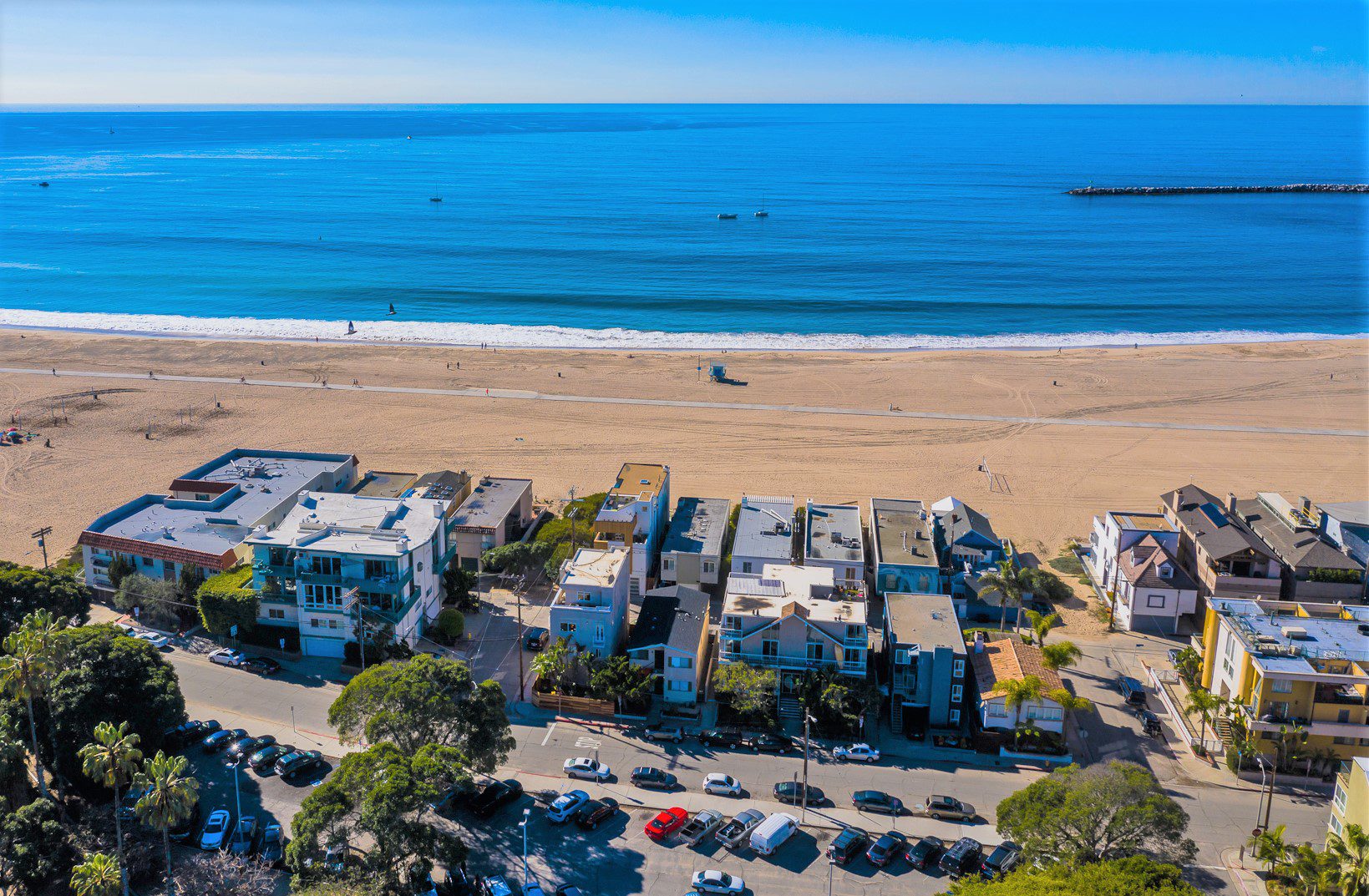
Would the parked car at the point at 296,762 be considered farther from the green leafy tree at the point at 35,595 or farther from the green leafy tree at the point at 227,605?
the green leafy tree at the point at 35,595

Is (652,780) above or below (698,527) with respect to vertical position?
below

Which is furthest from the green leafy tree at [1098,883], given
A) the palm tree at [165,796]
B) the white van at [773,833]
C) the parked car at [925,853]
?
the palm tree at [165,796]

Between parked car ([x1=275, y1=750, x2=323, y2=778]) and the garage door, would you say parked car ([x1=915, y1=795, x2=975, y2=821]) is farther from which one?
the garage door

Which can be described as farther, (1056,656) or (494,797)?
(1056,656)

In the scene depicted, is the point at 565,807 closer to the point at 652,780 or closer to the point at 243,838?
the point at 652,780

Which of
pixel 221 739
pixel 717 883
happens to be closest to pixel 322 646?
pixel 221 739

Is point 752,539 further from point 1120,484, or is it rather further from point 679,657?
point 1120,484
